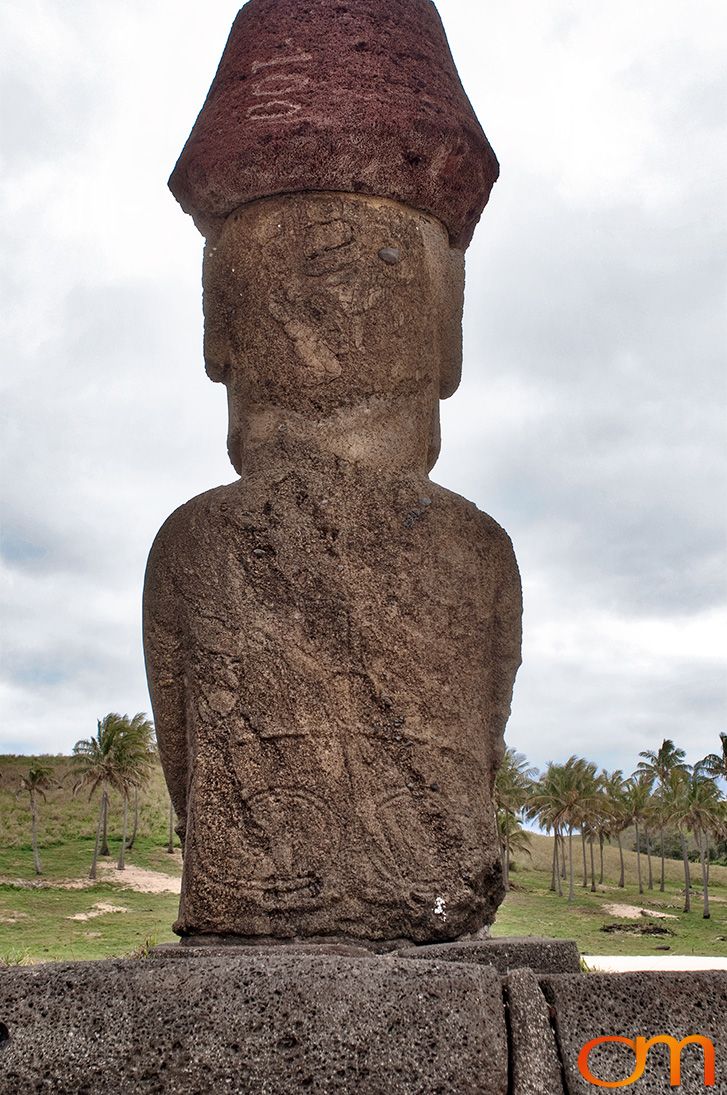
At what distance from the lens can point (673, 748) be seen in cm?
7438

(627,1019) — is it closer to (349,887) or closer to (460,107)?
(349,887)

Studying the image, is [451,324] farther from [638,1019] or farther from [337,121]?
[638,1019]

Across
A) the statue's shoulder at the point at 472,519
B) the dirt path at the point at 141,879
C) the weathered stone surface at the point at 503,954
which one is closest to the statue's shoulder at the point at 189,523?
the statue's shoulder at the point at 472,519

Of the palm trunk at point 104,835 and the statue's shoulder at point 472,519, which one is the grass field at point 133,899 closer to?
the palm trunk at point 104,835

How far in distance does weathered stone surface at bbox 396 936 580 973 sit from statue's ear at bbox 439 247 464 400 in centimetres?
237

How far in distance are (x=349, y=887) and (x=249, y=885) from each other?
1.13 feet

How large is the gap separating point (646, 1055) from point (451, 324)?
3.06m

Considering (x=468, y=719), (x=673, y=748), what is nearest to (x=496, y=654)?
(x=468, y=719)

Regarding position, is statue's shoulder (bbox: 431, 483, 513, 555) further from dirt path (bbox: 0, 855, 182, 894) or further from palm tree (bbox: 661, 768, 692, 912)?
palm tree (bbox: 661, 768, 692, 912)

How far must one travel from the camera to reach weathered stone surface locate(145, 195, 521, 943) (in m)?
3.89

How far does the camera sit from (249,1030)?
2.79 m

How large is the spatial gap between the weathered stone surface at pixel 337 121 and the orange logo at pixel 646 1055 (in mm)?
3301

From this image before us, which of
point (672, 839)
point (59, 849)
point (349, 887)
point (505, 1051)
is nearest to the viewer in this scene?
point (505, 1051)

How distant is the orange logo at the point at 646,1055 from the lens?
289 centimetres
